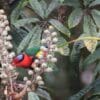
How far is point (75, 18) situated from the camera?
1.24 metres

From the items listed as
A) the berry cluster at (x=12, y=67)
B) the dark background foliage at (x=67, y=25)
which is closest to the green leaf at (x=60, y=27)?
the dark background foliage at (x=67, y=25)

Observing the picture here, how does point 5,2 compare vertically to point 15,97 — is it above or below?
above

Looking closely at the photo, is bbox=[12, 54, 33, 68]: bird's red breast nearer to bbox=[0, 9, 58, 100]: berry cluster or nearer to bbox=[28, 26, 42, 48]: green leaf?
bbox=[28, 26, 42, 48]: green leaf

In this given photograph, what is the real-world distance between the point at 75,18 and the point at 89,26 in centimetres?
5

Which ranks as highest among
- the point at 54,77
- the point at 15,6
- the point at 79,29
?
the point at 15,6

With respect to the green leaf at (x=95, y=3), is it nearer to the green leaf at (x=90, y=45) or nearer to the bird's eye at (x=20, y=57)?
the green leaf at (x=90, y=45)

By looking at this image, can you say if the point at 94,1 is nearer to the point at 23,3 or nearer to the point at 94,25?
the point at 94,25

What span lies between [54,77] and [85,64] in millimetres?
1125

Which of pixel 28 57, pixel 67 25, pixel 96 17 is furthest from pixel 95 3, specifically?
pixel 28 57

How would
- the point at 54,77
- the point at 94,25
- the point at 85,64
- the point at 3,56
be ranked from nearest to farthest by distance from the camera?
the point at 3,56
the point at 94,25
the point at 85,64
the point at 54,77

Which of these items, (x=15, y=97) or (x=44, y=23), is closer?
(x=15, y=97)

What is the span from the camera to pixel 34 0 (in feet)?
4.17

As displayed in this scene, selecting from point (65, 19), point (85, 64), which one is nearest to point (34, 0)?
point (65, 19)

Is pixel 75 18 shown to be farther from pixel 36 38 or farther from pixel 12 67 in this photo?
pixel 12 67
